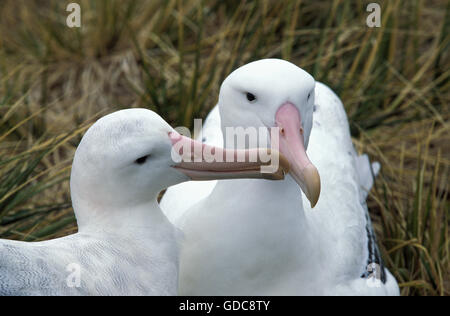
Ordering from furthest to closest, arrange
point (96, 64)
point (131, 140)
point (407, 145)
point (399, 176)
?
point (96, 64), point (407, 145), point (399, 176), point (131, 140)

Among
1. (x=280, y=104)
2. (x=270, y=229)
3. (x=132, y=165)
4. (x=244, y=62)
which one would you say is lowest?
(x=270, y=229)

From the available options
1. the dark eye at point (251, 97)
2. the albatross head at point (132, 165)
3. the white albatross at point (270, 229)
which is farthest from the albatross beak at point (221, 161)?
the dark eye at point (251, 97)

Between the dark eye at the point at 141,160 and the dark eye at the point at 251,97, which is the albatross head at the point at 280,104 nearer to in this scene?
the dark eye at the point at 251,97

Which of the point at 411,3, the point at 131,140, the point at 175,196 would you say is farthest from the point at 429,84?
the point at 131,140

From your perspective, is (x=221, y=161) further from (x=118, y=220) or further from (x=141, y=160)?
(x=118, y=220)

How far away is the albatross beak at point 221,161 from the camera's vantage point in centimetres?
254

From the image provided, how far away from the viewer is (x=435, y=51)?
5.07m

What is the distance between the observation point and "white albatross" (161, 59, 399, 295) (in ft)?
8.85

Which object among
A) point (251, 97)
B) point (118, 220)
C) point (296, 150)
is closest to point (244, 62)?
point (251, 97)

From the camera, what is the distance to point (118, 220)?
2.66 metres

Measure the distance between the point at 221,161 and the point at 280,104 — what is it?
1.09ft

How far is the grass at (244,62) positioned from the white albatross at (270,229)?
0.63 m

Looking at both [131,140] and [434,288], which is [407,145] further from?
[131,140]
